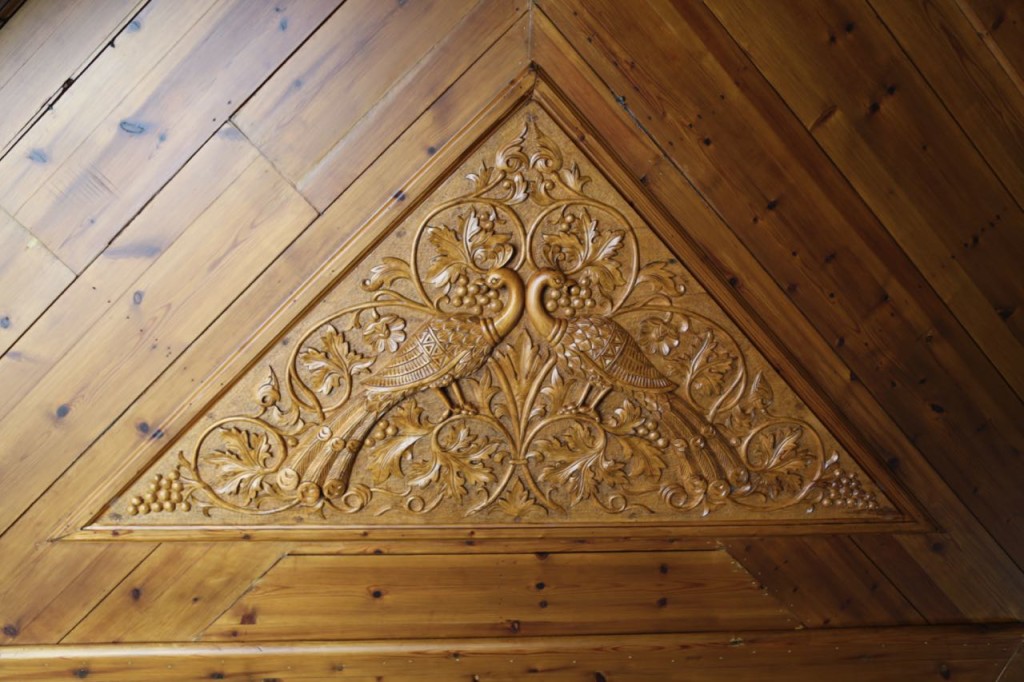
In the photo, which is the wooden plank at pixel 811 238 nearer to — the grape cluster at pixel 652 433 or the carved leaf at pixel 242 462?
the grape cluster at pixel 652 433

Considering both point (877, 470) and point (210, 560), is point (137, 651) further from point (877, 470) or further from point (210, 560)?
point (877, 470)

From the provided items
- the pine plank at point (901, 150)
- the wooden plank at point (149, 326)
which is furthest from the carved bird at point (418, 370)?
the pine plank at point (901, 150)

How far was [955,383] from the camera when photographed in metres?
1.62

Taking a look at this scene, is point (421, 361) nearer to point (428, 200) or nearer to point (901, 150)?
point (428, 200)

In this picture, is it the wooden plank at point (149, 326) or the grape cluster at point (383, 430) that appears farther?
the grape cluster at point (383, 430)

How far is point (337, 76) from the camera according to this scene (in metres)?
1.37

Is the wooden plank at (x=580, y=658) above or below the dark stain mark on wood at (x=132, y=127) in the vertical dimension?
below

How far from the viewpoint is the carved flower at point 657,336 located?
1.52 metres

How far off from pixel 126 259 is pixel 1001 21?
1.68 metres

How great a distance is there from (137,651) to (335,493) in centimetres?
48

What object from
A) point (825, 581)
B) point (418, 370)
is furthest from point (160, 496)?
point (825, 581)

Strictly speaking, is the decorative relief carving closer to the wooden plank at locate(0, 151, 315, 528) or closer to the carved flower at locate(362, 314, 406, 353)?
the carved flower at locate(362, 314, 406, 353)

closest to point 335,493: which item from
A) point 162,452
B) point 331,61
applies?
point 162,452

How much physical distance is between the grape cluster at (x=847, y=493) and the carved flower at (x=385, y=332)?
0.94 m
